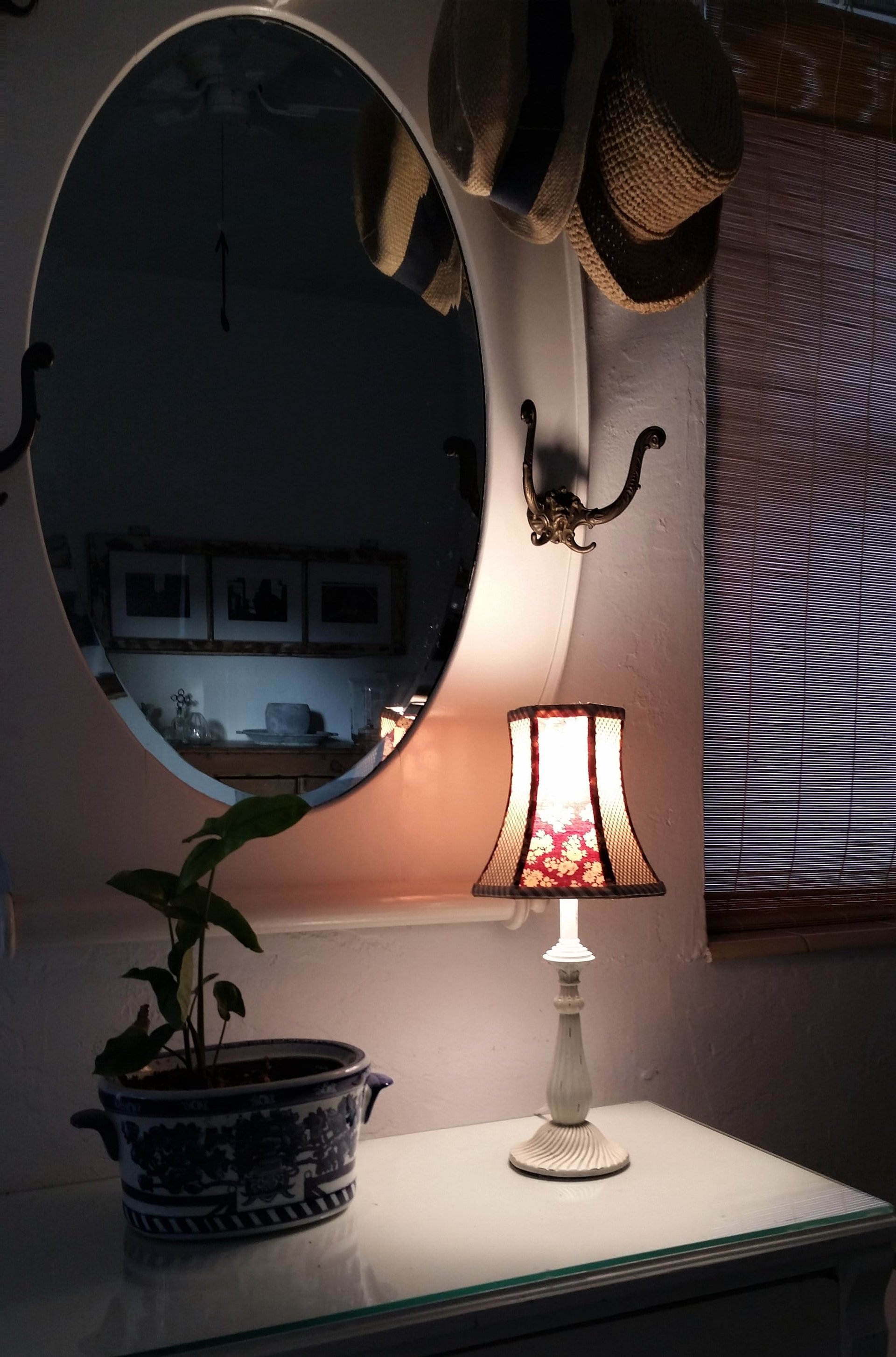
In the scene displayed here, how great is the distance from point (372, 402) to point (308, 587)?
0.83ft

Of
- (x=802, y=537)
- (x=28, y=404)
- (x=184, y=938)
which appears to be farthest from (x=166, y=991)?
(x=802, y=537)

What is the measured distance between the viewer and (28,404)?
123cm

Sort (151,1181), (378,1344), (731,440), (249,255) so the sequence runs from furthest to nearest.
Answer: (731,440) → (249,255) → (151,1181) → (378,1344)

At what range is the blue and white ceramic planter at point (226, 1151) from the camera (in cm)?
102

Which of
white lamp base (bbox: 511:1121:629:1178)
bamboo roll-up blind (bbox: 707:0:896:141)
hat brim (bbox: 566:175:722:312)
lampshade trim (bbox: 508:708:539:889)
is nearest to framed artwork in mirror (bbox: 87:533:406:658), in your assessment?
lampshade trim (bbox: 508:708:539:889)

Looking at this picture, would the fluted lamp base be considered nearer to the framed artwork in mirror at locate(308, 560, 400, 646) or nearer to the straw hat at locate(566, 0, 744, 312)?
the framed artwork in mirror at locate(308, 560, 400, 646)

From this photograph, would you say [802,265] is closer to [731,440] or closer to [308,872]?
[731,440]

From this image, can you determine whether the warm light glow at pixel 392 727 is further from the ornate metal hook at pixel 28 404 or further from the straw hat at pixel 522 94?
the straw hat at pixel 522 94

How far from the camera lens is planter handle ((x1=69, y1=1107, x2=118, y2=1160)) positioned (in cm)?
106

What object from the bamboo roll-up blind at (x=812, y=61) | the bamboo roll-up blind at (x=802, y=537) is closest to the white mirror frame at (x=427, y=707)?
the bamboo roll-up blind at (x=802, y=537)

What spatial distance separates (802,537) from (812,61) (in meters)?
0.75

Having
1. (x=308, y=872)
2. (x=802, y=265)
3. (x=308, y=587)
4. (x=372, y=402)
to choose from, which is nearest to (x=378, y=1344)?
(x=308, y=872)

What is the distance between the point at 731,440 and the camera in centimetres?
176

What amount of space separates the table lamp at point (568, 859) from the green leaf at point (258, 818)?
0.30m
